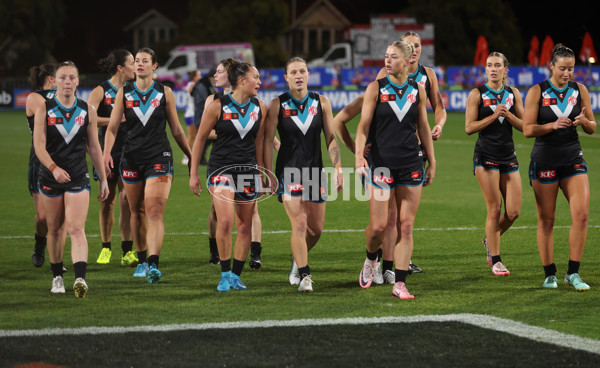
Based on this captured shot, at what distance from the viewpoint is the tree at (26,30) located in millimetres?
63312

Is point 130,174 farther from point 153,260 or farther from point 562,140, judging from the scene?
point 562,140

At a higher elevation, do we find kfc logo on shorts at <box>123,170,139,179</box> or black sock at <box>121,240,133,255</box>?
kfc logo on shorts at <box>123,170,139,179</box>

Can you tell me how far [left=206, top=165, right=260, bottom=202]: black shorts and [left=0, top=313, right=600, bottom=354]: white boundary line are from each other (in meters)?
1.64

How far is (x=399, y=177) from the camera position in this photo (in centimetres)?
844

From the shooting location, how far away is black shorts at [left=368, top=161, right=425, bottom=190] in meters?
8.41

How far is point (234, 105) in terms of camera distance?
866 cm

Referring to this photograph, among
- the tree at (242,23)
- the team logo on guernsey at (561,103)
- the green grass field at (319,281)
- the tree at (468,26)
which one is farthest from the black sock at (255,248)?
the tree at (242,23)

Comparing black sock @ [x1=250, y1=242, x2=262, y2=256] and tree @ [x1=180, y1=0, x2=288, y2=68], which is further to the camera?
tree @ [x1=180, y1=0, x2=288, y2=68]

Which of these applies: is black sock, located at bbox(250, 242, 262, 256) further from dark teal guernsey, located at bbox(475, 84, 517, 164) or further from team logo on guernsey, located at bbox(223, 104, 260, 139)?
dark teal guernsey, located at bbox(475, 84, 517, 164)

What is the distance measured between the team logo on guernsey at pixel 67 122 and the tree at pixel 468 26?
52.8 metres

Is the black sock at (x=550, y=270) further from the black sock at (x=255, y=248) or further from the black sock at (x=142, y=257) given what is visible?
the black sock at (x=142, y=257)

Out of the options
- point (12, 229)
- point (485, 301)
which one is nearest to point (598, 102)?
point (12, 229)

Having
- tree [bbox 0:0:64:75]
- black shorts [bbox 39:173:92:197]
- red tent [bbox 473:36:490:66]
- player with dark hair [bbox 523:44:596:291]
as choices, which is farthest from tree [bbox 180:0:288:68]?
black shorts [bbox 39:173:92:197]

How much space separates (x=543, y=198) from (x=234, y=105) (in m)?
2.77
